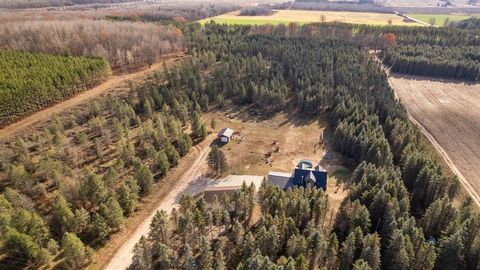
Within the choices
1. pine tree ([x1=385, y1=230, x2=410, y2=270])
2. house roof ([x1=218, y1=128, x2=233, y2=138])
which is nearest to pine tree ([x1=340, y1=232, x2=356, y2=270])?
pine tree ([x1=385, y1=230, x2=410, y2=270])

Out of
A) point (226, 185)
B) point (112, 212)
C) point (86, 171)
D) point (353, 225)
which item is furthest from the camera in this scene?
point (226, 185)

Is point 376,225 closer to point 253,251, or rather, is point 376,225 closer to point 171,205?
point 253,251

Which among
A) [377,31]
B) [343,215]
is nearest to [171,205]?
[343,215]

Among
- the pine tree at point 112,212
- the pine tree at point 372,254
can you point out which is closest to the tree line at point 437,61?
the pine tree at point 372,254

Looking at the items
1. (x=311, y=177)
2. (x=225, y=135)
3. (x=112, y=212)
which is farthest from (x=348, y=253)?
(x=225, y=135)

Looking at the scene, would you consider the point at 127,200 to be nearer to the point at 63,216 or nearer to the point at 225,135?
the point at 63,216

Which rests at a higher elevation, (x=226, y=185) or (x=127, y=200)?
(x=127, y=200)
